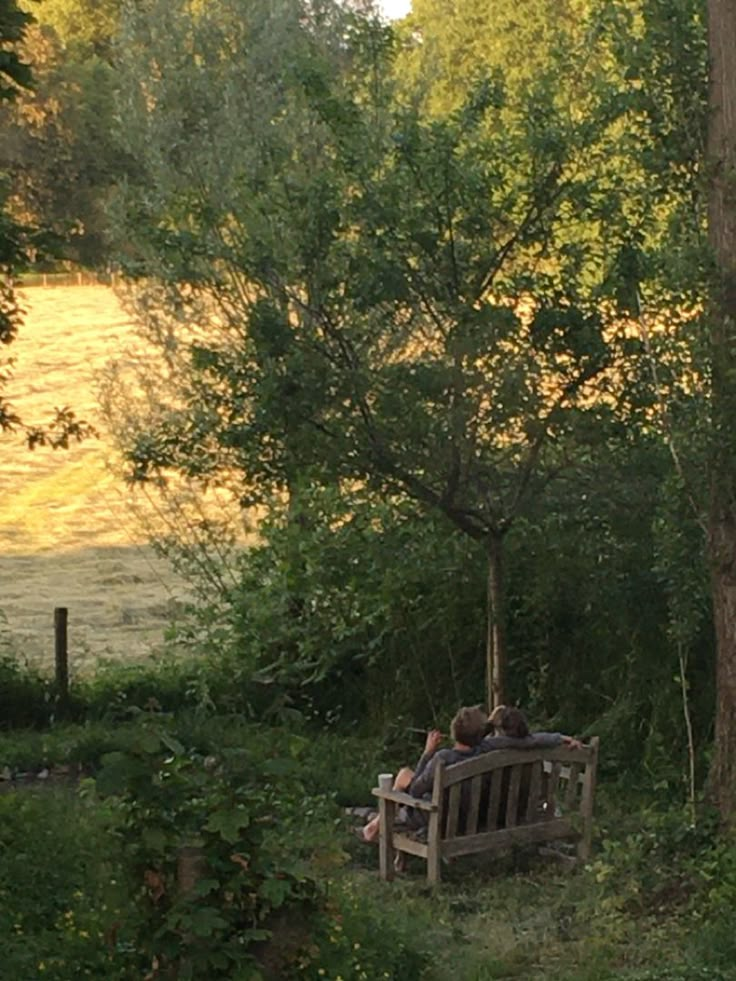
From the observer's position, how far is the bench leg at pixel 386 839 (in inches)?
407

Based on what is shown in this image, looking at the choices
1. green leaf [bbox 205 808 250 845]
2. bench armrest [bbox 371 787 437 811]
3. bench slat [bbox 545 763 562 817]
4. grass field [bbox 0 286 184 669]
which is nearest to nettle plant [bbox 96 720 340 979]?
green leaf [bbox 205 808 250 845]

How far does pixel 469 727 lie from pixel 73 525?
983 inches

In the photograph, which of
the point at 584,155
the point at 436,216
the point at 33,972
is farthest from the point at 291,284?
the point at 33,972

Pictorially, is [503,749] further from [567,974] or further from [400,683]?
[400,683]

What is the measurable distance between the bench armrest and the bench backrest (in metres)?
0.05

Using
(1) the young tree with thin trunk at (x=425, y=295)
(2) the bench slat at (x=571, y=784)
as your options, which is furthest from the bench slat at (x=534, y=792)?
(1) the young tree with thin trunk at (x=425, y=295)

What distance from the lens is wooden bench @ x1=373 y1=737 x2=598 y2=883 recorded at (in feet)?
33.1

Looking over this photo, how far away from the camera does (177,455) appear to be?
1443 cm

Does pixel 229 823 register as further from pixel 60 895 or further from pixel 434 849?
pixel 434 849

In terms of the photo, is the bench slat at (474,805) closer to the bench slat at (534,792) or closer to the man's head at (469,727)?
the man's head at (469,727)

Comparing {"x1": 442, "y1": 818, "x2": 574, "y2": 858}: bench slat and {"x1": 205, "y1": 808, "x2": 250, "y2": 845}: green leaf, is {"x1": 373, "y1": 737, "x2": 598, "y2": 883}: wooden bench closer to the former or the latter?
{"x1": 442, "y1": 818, "x2": 574, "y2": 858}: bench slat

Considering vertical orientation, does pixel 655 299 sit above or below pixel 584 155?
below

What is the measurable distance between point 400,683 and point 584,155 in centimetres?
512

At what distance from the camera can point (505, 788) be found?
10.5 m
